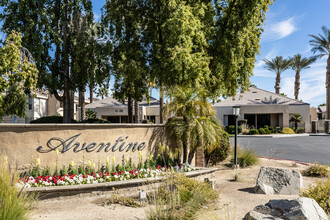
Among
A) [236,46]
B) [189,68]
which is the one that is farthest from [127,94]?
[236,46]

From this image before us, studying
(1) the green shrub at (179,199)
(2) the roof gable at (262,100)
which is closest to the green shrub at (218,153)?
(1) the green shrub at (179,199)

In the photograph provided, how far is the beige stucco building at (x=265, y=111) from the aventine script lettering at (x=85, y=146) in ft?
92.2

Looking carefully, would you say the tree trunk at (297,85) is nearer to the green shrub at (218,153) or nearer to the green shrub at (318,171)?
the green shrub at (218,153)

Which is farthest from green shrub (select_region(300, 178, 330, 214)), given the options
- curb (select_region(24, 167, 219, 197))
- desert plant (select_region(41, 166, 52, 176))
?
desert plant (select_region(41, 166, 52, 176))

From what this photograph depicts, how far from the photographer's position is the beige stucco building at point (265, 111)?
36.0 metres

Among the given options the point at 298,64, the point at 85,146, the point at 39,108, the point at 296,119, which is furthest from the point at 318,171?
the point at 298,64

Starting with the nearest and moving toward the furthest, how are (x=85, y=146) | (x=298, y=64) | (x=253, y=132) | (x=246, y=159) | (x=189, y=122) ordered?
1. (x=85, y=146)
2. (x=189, y=122)
3. (x=246, y=159)
4. (x=253, y=132)
5. (x=298, y=64)

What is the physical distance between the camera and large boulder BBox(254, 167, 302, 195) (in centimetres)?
794

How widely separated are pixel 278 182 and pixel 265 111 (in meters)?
29.6

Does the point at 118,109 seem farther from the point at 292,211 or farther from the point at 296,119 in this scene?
the point at 292,211

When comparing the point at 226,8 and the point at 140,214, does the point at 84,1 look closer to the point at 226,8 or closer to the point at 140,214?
the point at 226,8

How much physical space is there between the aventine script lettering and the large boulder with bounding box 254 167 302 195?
397cm

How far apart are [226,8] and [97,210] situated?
14.0 m

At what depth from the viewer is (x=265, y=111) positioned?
36094mm
